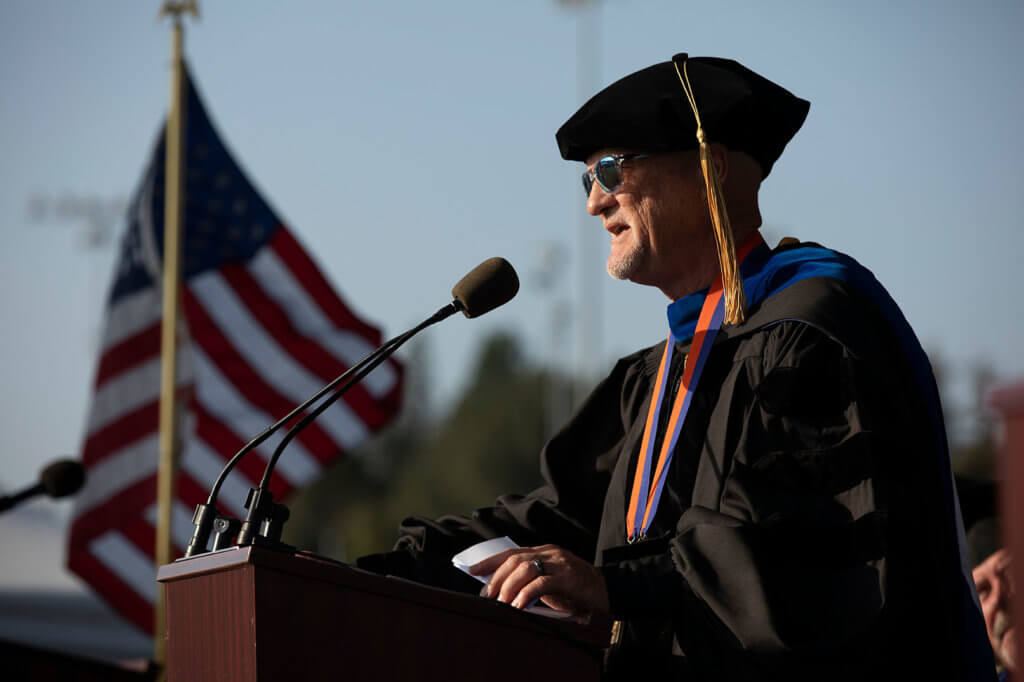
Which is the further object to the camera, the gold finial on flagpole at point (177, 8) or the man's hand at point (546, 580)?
the gold finial on flagpole at point (177, 8)

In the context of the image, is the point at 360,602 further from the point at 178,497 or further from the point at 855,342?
the point at 178,497

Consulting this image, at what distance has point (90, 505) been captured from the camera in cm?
820

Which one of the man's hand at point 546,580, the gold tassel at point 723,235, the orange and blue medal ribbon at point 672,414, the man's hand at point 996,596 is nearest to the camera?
the man's hand at point 546,580

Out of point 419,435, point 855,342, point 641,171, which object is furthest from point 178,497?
point 419,435

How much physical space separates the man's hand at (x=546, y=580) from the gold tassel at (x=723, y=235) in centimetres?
89

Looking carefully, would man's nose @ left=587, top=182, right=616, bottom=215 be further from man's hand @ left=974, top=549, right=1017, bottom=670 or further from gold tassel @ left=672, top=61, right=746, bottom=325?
Result: man's hand @ left=974, top=549, right=1017, bottom=670

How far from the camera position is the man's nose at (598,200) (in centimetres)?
381

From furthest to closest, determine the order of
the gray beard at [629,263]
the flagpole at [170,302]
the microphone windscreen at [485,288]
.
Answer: the flagpole at [170,302]
the gray beard at [629,263]
the microphone windscreen at [485,288]

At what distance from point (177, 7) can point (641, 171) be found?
17.7ft

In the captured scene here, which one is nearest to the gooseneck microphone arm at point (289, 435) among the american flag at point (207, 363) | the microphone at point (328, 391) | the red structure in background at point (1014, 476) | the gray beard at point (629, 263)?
the microphone at point (328, 391)

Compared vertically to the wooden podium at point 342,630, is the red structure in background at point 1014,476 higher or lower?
higher

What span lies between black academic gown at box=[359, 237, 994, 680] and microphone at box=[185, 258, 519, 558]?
1.66 feet

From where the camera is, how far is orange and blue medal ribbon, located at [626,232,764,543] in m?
3.34

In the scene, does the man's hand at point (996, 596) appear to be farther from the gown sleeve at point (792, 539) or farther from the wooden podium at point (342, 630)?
the wooden podium at point (342, 630)
